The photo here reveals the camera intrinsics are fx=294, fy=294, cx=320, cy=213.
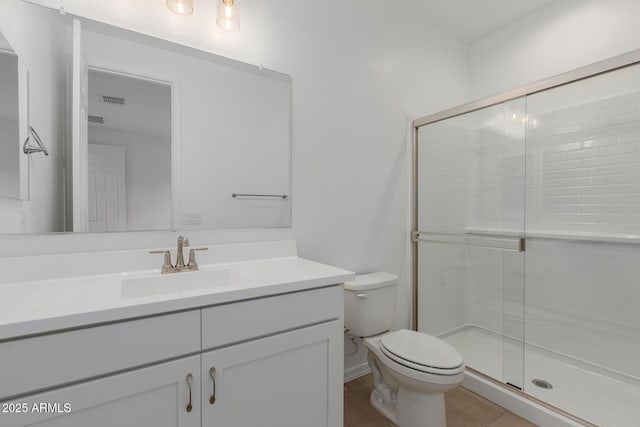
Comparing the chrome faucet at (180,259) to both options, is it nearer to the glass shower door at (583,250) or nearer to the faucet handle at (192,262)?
the faucet handle at (192,262)

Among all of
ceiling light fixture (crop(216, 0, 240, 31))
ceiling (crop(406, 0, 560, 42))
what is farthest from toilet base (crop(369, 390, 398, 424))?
ceiling (crop(406, 0, 560, 42))

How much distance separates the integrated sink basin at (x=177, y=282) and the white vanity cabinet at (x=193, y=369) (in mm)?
214

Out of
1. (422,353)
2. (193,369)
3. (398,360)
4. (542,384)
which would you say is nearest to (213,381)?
(193,369)

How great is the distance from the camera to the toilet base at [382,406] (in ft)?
5.11

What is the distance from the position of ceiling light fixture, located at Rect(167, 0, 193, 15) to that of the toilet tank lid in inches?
60.3

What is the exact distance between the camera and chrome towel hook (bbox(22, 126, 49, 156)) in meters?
1.07

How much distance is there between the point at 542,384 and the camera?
1.72 m

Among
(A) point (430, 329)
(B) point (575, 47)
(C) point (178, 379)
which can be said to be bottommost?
(A) point (430, 329)

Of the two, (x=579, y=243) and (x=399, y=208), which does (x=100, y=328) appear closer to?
(x=399, y=208)

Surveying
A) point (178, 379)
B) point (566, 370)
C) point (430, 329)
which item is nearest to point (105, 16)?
point (178, 379)

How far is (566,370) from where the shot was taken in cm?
187

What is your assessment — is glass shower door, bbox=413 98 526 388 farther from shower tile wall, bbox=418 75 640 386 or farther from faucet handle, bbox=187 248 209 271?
faucet handle, bbox=187 248 209 271

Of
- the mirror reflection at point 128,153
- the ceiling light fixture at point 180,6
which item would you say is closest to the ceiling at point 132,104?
the mirror reflection at point 128,153

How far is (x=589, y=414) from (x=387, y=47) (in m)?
2.43
